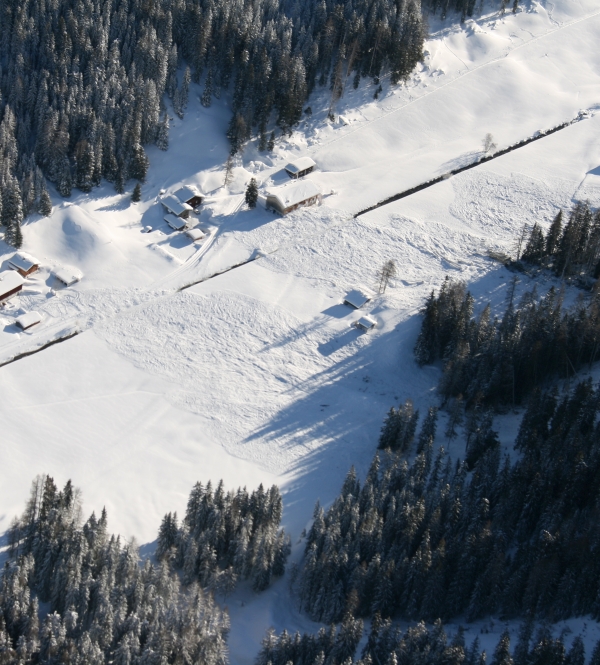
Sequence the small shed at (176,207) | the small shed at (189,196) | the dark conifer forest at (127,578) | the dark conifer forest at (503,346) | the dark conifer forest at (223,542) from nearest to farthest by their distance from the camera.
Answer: the dark conifer forest at (127,578) < the dark conifer forest at (223,542) < the dark conifer forest at (503,346) < the small shed at (176,207) < the small shed at (189,196)

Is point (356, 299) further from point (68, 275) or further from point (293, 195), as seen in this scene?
point (68, 275)

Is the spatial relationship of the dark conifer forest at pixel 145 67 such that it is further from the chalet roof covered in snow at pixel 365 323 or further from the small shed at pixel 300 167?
the chalet roof covered in snow at pixel 365 323

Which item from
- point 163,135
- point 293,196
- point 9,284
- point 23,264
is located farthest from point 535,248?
point 9,284

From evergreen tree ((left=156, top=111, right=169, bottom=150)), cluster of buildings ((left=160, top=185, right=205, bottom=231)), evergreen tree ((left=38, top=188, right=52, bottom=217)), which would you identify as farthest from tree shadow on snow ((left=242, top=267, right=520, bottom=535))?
evergreen tree ((left=156, top=111, right=169, bottom=150))

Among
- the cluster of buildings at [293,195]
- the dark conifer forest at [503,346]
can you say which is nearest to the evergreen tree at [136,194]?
the cluster of buildings at [293,195]

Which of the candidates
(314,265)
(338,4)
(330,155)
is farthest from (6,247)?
(338,4)

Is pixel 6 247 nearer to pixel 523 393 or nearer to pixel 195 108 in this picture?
pixel 195 108
